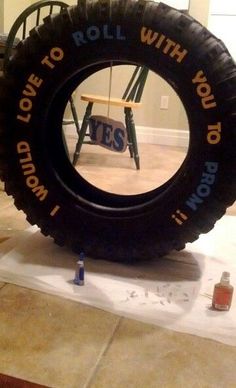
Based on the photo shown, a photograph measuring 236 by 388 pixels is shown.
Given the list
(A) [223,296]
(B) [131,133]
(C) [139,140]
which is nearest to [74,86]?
(A) [223,296]

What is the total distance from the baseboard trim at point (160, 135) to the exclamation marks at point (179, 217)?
2.40 m

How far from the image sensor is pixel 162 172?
2.42 metres

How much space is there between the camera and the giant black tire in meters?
1.01

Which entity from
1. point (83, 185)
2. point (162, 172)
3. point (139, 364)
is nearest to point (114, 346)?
point (139, 364)

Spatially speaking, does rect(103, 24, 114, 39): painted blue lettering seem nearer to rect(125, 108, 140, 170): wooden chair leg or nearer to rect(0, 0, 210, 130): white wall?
rect(125, 108, 140, 170): wooden chair leg

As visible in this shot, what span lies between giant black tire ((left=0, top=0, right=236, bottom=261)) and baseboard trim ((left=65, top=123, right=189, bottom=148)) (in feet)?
7.41

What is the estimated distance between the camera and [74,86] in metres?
1.25

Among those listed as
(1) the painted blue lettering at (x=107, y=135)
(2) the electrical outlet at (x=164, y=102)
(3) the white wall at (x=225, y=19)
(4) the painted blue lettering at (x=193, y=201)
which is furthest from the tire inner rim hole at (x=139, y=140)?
(4) the painted blue lettering at (x=193, y=201)

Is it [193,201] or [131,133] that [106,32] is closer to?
[193,201]

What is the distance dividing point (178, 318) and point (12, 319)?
33 centimetres

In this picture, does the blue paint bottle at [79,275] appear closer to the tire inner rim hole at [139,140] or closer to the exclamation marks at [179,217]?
the exclamation marks at [179,217]

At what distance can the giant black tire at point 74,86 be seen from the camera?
3.32 ft

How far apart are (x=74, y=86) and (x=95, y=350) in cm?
71

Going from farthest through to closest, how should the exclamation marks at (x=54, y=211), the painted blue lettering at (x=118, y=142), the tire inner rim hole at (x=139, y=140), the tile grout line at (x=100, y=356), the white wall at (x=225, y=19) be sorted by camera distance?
the white wall at (x=225, y=19) < the tire inner rim hole at (x=139, y=140) < the painted blue lettering at (x=118, y=142) < the exclamation marks at (x=54, y=211) < the tile grout line at (x=100, y=356)
